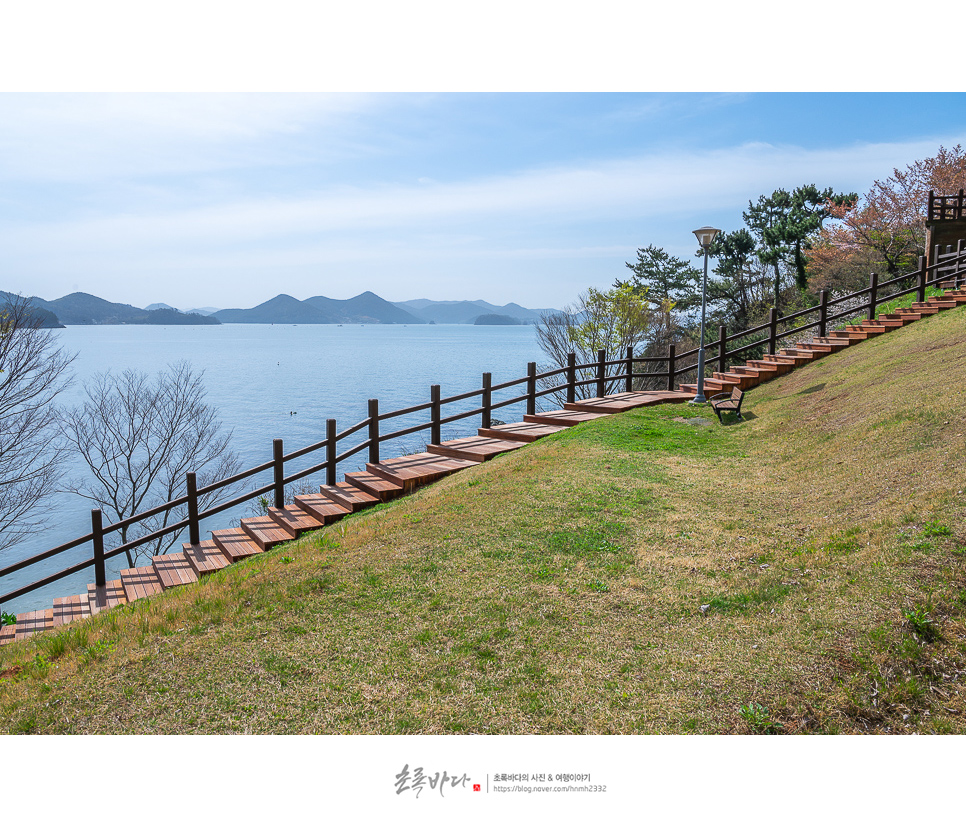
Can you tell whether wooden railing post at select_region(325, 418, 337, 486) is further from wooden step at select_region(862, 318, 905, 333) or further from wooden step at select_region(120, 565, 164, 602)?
wooden step at select_region(862, 318, 905, 333)

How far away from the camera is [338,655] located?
4902mm

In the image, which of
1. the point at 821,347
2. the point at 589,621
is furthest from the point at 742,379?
the point at 589,621

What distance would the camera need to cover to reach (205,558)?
10.8 meters

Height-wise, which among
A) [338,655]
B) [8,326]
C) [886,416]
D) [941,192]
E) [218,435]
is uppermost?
[941,192]

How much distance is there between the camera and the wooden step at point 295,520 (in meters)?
10.6

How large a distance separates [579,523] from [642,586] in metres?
1.73

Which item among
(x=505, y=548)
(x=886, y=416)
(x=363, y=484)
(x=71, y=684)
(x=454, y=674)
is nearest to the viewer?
(x=454, y=674)

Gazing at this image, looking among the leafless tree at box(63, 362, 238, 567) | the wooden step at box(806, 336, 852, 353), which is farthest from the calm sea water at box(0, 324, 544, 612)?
the wooden step at box(806, 336, 852, 353)

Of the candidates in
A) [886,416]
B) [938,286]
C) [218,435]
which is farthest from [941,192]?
[218,435]

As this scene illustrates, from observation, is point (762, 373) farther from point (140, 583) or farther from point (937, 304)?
point (140, 583)

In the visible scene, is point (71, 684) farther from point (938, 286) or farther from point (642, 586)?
point (938, 286)

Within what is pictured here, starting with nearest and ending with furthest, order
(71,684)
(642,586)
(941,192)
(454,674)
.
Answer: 1. (454,674)
2. (71,684)
3. (642,586)
4. (941,192)

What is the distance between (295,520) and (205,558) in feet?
5.44

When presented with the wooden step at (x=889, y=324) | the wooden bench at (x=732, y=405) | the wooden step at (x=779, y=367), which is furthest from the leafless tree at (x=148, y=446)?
the wooden step at (x=889, y=324)
